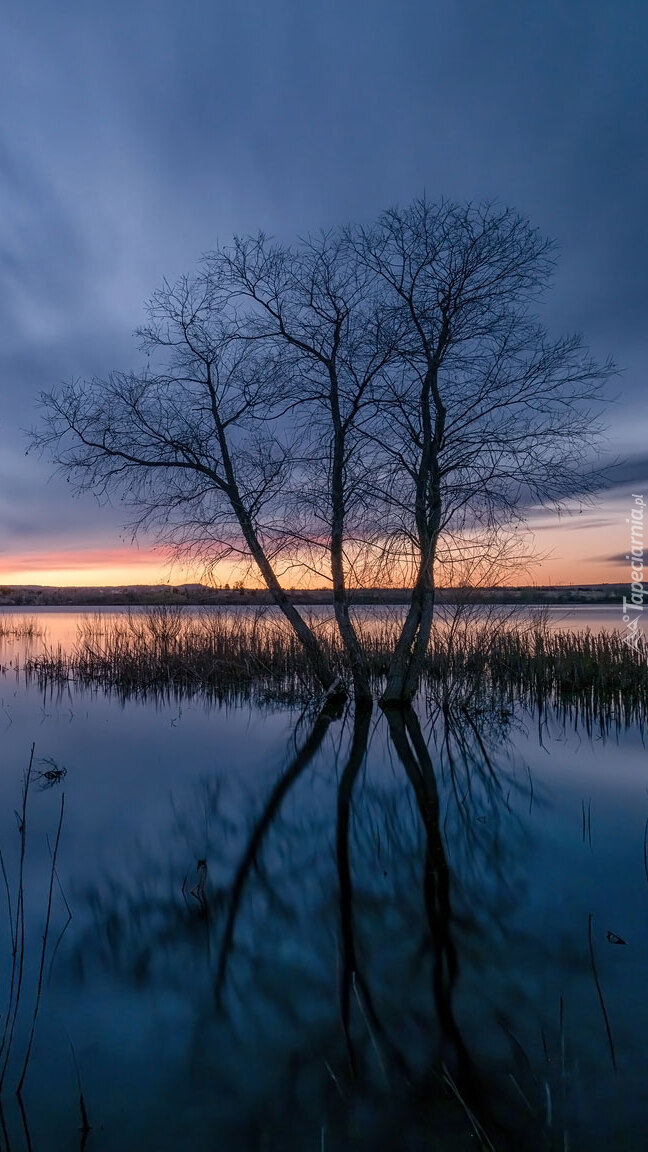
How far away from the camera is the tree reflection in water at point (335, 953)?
2463mm

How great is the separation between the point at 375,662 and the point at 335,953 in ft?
35.3

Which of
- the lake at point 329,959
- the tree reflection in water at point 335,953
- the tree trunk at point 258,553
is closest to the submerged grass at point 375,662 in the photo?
the tree trunk at point 258,553

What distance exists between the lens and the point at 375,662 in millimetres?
14367

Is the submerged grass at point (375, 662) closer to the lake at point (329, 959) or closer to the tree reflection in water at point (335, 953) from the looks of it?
the lake at point (329, 959)

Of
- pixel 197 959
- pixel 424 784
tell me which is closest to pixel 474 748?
pixel 424 784

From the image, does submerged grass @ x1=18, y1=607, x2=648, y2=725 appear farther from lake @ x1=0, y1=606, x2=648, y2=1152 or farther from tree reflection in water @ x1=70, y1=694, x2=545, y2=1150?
tree reflection in water @ x1=70, y1=694, x2=545, y2=1150

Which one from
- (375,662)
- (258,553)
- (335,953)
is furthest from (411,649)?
(335,953)

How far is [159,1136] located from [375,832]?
3702mm

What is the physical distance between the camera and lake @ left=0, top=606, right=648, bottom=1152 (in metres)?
2.45

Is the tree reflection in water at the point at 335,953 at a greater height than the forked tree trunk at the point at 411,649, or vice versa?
the forked tree trunk at the point at 411,649

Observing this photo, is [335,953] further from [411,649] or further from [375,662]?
[375,662]

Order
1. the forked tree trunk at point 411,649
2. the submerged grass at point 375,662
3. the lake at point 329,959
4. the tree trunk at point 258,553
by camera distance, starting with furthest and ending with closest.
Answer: the submerged grass at point 375,662 → the tree trunk at point 258,553 → the forked tree trunk at point 411,649 → the lake at point 329,959

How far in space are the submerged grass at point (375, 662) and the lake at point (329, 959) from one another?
4.27 metres

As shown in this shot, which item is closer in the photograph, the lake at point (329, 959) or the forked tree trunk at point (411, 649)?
the lake at point (329, 959)
